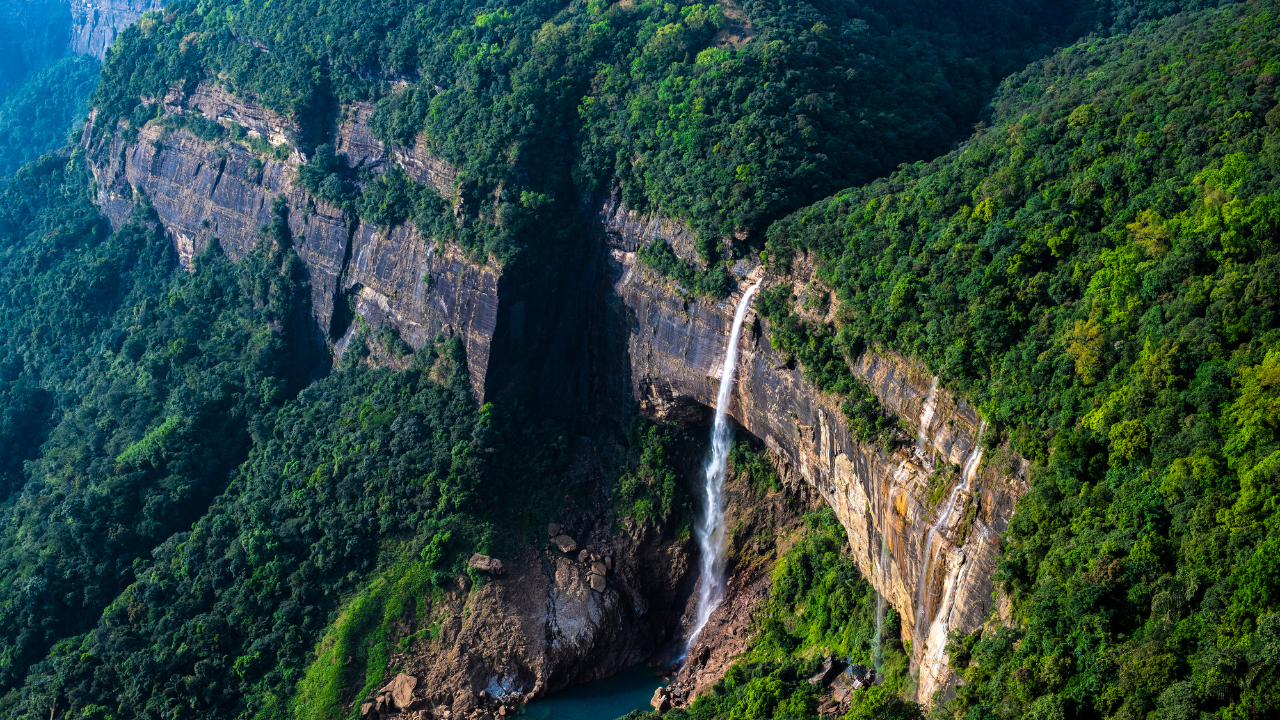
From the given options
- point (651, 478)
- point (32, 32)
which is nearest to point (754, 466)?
point (651, 478)

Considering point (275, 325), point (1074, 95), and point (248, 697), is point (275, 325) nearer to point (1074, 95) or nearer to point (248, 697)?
point (248, 697)

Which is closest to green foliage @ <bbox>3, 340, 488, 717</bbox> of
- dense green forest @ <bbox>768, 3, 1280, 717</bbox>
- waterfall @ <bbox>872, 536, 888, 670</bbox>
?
waterfall @ <bbox>872, 536, 888, 670</bbox>

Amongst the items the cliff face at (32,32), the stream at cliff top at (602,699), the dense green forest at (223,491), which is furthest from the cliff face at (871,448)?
the cliff face at (32,32)

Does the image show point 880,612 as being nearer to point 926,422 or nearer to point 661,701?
point 926,422

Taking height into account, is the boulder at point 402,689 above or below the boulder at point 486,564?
below

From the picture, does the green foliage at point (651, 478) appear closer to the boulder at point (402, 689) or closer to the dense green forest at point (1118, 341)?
the dense green forest at point (1118, 341)

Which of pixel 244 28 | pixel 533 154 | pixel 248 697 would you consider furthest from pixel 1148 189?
pixel 244 28
